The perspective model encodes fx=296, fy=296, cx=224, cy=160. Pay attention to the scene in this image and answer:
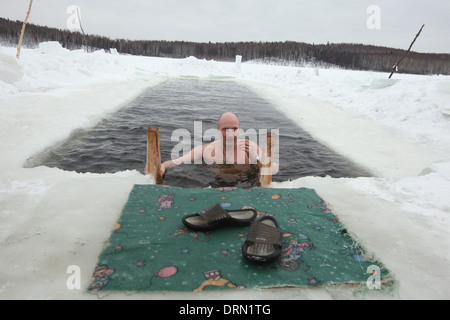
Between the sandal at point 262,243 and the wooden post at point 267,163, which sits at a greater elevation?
the wooden post at point 267,163

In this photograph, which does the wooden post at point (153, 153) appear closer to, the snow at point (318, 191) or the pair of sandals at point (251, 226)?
the snow at point (318, 191)

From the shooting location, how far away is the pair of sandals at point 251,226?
2.05 meters

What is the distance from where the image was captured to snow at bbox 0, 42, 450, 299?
6.11 ft

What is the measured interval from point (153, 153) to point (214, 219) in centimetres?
154

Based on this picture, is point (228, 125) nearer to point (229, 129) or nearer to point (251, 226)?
point (229, 129)

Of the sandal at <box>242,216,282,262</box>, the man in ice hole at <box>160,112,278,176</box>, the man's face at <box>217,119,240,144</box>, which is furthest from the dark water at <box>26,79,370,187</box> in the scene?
the sandal at <box>242,216,282,262</box>

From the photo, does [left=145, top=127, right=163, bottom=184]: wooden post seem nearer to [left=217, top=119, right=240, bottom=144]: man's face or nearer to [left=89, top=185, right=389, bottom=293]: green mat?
[left=89, top=185, right=389, bottom=293]: green mat

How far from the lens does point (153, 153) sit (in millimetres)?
3564

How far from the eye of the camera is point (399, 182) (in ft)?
11.6

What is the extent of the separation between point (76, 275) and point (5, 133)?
405cm

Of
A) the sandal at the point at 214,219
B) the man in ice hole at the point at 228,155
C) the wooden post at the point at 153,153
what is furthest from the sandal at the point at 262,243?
the man in ice hole at the point at 228,155

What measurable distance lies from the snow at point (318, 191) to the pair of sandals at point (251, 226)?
30 cm

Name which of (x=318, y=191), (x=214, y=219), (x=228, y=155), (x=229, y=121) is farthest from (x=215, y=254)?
(x=228, y=155)
